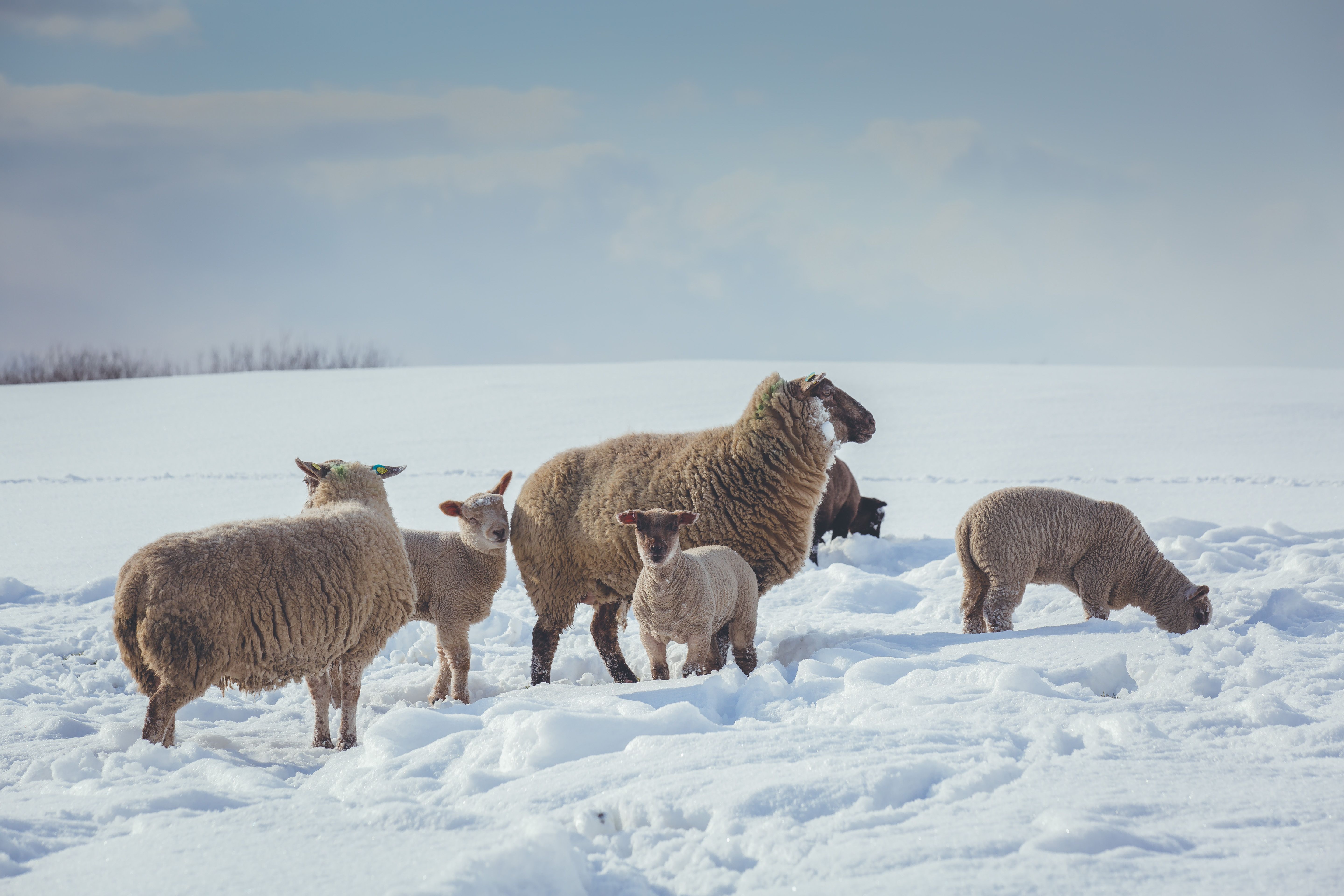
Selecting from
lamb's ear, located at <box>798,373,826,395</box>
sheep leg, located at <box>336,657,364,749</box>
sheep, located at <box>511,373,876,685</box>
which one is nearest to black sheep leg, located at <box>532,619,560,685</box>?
sheep, located at <box>511,373,876,685</box>

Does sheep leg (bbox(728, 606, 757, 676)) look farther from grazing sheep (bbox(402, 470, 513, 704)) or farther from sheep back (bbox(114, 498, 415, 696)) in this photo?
sheep back (bbox(114, 498, 415, 696))

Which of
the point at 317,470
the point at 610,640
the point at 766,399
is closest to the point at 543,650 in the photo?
the point at 610,640

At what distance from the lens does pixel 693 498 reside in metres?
6.50

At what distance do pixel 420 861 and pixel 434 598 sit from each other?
3.72m

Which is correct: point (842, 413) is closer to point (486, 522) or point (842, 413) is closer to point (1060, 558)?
point (1060, 558)

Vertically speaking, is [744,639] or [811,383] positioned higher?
[811,383]

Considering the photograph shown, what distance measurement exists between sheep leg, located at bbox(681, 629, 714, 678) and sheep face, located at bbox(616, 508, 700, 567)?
0.50 metres

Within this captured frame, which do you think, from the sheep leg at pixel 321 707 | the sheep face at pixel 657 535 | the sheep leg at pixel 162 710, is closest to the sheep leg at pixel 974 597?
the sheep face at pixel 657 535

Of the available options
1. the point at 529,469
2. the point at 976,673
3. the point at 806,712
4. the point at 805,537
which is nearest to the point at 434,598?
the point at 805,537

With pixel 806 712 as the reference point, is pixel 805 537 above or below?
above

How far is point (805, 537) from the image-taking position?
6.66m

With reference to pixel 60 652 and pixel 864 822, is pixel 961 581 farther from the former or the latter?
pixel 60 652

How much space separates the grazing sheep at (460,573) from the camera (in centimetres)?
640

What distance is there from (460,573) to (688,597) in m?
1.81
